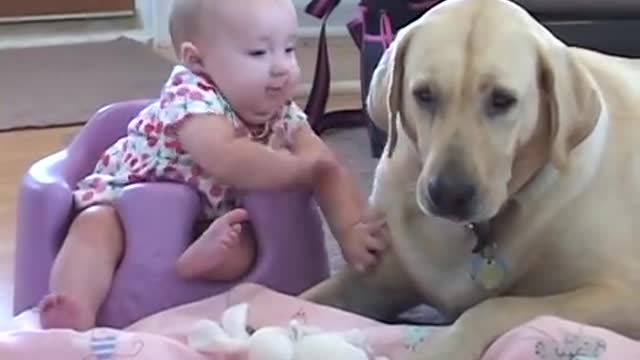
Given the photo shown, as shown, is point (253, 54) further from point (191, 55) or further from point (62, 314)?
point (62, 314)

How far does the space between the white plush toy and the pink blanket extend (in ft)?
0.05

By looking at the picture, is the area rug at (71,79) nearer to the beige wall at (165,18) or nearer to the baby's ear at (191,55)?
the beige wall at (165,18)

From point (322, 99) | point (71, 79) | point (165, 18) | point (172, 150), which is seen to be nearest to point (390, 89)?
point (172, 150)

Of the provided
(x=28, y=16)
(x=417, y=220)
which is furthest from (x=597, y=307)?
(x=28, y=16)

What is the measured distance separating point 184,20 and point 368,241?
35cm

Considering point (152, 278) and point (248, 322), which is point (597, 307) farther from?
point (152, 278)

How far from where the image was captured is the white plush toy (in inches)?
46.3

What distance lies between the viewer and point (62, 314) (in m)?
1.30

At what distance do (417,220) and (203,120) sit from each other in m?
0.28

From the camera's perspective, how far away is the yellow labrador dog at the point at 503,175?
1.17 meters

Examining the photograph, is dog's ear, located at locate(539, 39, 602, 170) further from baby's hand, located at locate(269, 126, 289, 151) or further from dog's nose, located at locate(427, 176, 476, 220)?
baby's hand, located at locate(269, 126, 289, 151)

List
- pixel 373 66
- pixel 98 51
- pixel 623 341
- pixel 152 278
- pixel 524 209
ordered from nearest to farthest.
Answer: pixel 623 341 < pixel 524 209 < pixel 152 278 < pixel 373 66 < pixel 98 51

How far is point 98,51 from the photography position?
11.0 feet

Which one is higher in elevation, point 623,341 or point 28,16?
point 623,341
